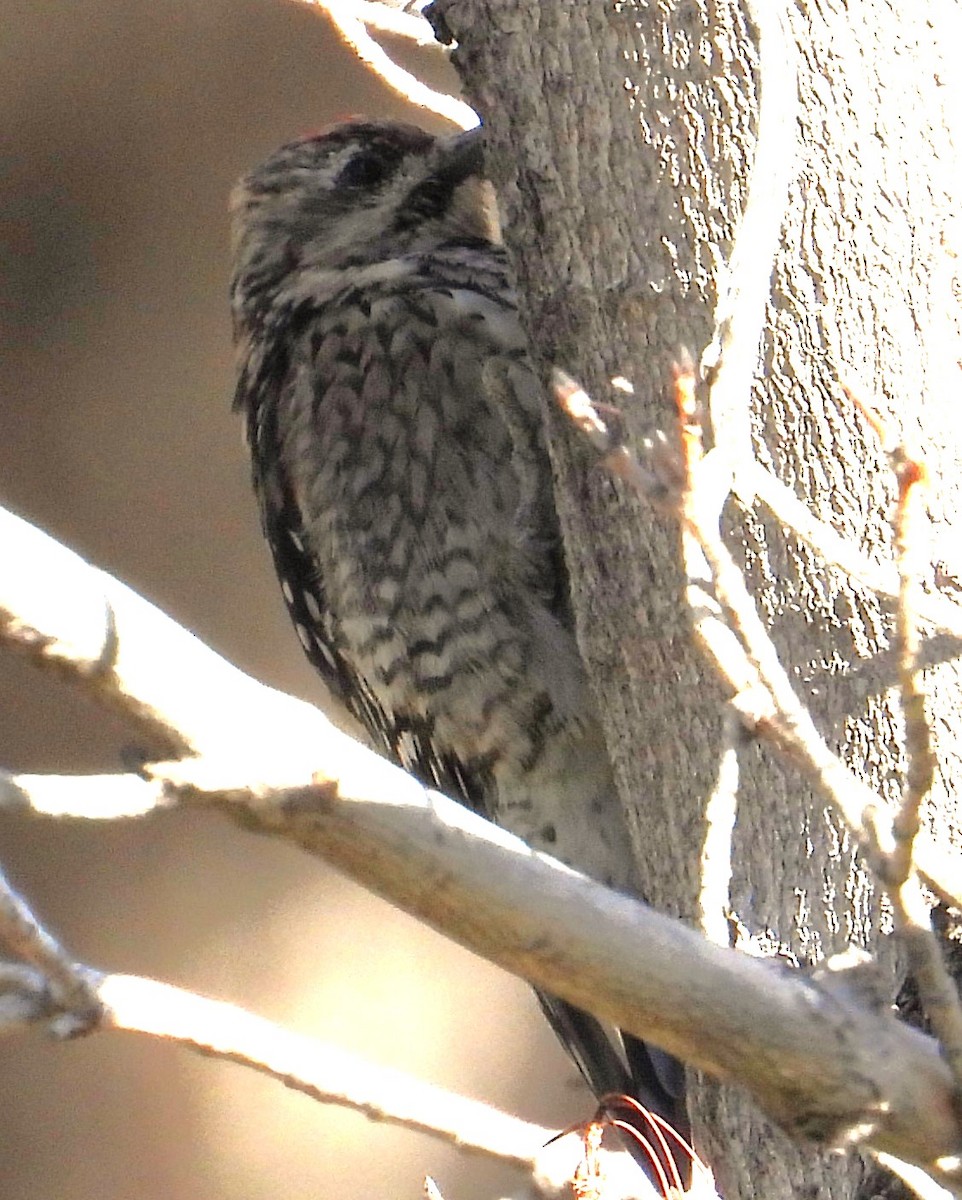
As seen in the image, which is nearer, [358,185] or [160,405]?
[358,185]

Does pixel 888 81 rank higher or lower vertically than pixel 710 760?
higher

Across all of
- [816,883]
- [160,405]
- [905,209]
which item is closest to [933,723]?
[816,883]

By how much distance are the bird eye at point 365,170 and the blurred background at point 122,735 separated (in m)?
1.64

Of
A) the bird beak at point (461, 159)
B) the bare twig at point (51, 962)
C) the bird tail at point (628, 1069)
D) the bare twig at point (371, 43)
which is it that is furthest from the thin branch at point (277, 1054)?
the bird beak at point (461, 159)

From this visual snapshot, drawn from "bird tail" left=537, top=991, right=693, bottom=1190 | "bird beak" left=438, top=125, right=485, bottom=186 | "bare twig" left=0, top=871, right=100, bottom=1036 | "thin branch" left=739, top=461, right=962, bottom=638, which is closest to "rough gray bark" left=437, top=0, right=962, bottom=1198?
"thin branch" left=739, top=461, right=962, bottom=638

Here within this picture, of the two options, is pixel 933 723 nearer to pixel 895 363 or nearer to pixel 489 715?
pixel 895 363

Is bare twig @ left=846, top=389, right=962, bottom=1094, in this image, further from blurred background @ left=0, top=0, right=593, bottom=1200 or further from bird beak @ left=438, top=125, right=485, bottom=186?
blurred background @ left=0, top=0, right=593, bottom=1200

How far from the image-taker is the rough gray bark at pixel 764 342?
62.1 inches

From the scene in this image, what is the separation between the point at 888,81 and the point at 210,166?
300 centimetres

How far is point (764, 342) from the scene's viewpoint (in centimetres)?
162

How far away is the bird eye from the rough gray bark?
1.00m

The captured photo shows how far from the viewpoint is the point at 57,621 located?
0.89 metres

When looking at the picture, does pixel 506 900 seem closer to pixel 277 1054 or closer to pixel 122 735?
pixel 277 1054

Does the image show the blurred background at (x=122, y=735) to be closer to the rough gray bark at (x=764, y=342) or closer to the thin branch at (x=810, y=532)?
the rough gray bark at (x=764, y=342)
